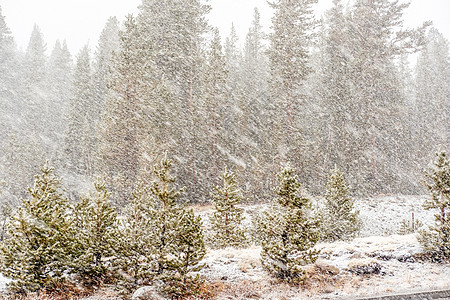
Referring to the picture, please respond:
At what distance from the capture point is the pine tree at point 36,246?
9531 mm

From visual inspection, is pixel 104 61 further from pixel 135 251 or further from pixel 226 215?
pixel 135 251

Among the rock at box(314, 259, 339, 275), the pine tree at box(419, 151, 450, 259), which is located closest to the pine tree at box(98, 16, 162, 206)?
the rock at box(314, 259, 339, 275)

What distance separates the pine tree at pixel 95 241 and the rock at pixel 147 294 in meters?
1.40

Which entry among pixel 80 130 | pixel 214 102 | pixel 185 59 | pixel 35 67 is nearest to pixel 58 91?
pixel 35 67

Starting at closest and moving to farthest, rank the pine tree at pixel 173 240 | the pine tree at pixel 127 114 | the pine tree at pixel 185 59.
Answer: the pine tree at pixel 173 240, the pine tree at pixel 127 114, the pine tree at pixel 185 59

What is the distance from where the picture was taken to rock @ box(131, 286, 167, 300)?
1008 centimetres

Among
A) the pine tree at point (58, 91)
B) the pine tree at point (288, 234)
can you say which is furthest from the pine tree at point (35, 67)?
the pine tree at point (288, 234)

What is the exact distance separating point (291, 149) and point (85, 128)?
24.1 m

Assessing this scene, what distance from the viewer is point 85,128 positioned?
3588 centimetres

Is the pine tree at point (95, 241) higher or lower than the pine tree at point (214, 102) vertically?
lower

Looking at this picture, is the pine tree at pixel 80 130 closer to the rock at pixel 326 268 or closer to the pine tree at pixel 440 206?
the rock at pixel 326 268

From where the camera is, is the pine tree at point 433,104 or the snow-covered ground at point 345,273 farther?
the pine tree at point 433,104

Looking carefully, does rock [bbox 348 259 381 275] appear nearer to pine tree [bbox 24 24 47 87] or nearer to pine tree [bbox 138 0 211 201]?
pine tree [bbox 138 0 211 201]

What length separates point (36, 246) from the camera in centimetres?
984
